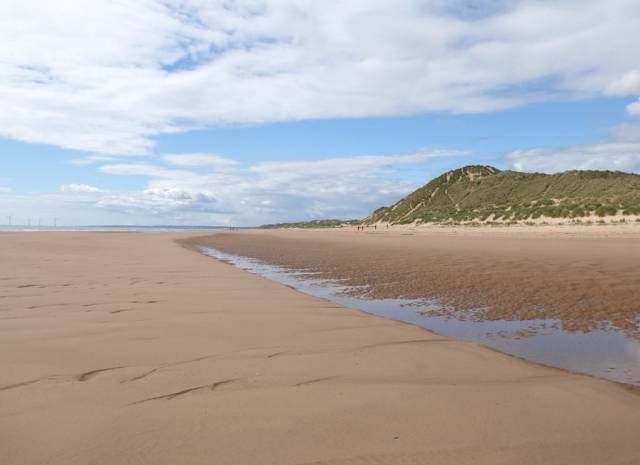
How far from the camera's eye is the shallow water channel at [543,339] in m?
4.84

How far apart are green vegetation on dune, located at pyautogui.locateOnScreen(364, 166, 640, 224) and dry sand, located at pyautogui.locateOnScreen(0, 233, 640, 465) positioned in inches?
1452

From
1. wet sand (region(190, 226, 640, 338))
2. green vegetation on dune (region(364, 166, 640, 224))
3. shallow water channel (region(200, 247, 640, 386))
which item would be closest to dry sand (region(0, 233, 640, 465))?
shallow water channel (region(200, 247, 640, 386))

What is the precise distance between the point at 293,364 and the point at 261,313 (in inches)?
106

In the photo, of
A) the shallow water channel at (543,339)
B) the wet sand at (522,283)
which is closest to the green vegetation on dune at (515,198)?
the wet sand at (522,283)

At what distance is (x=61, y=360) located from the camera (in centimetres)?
459

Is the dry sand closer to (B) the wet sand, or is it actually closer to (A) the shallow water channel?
(A) the shallow water channel

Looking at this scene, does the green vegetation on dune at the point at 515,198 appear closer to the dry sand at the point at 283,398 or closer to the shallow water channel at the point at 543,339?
the shallow water channel at the point at 543,339

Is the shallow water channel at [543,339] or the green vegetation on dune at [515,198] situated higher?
the green vegetation on dune at [515,198]

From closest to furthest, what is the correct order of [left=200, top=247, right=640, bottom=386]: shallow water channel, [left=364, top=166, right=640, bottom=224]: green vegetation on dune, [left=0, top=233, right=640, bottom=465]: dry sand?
[left=0, top=233, right=640, bottom=465]: dry sand → [left=200, top=247, right=640, bottom=386]: shallow water channel → [left=364, top=166, right=640, bottom=224]: green vegetation on dune

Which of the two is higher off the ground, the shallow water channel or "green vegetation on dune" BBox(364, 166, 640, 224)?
"green vegetation on dune" BBox(364, 166, 640, 224)

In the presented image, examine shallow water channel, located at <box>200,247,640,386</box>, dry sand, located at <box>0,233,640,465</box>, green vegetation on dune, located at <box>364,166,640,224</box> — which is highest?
green vegetation on dune, located at <box>364,166,640,224</box>

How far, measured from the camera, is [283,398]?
3.69 m

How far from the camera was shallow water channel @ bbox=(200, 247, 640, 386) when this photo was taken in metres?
4.84

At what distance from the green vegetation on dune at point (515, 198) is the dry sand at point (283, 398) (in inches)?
1452
